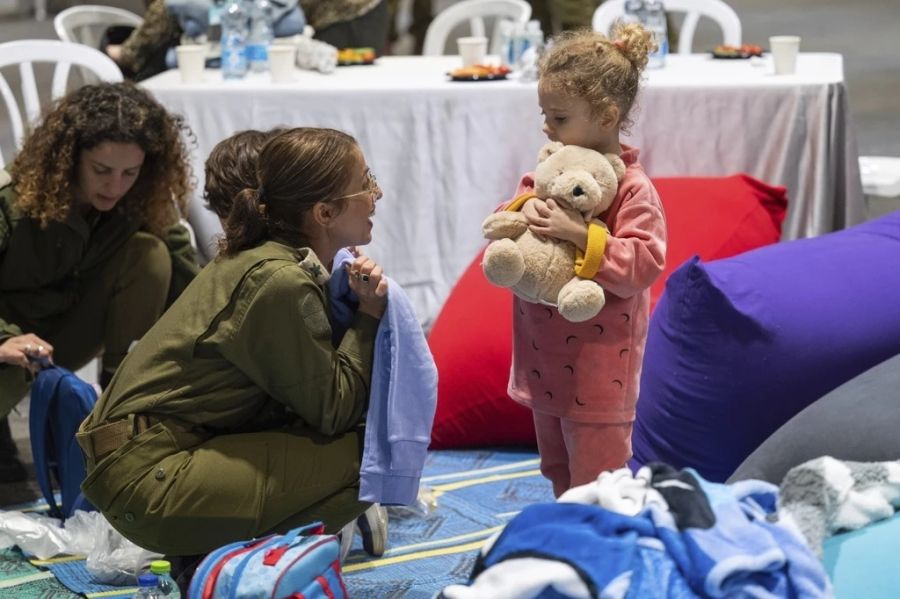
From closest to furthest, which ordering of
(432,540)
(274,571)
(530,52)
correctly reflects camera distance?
1. (274,571)
2. (432,540)
3. (530,52)

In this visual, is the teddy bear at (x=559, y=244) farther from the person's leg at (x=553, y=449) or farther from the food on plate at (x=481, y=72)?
the food on plate at (x=481, y=72)

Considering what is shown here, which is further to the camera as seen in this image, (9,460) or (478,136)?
(478,136)

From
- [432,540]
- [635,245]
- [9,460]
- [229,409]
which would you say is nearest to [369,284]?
[229,409]

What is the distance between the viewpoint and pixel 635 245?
2.12 metres

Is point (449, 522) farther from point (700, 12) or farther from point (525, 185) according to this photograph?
point (700, 12)

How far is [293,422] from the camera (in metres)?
2.30

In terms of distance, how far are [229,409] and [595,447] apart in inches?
23.0

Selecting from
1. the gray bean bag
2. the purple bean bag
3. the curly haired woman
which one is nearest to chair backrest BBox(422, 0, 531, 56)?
the curly haired woman

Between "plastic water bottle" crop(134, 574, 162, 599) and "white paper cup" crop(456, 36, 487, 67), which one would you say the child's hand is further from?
"white paper cup" crop(456, 36, 487, 67)

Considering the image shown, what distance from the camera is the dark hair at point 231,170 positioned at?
7.67 ft

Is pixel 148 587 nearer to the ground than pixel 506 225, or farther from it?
nearer to the ground

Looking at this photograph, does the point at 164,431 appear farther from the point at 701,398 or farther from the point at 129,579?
the point at 701,398

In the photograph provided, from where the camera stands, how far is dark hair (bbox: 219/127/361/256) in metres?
2.17

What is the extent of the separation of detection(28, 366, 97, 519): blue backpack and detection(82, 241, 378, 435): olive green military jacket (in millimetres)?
331
